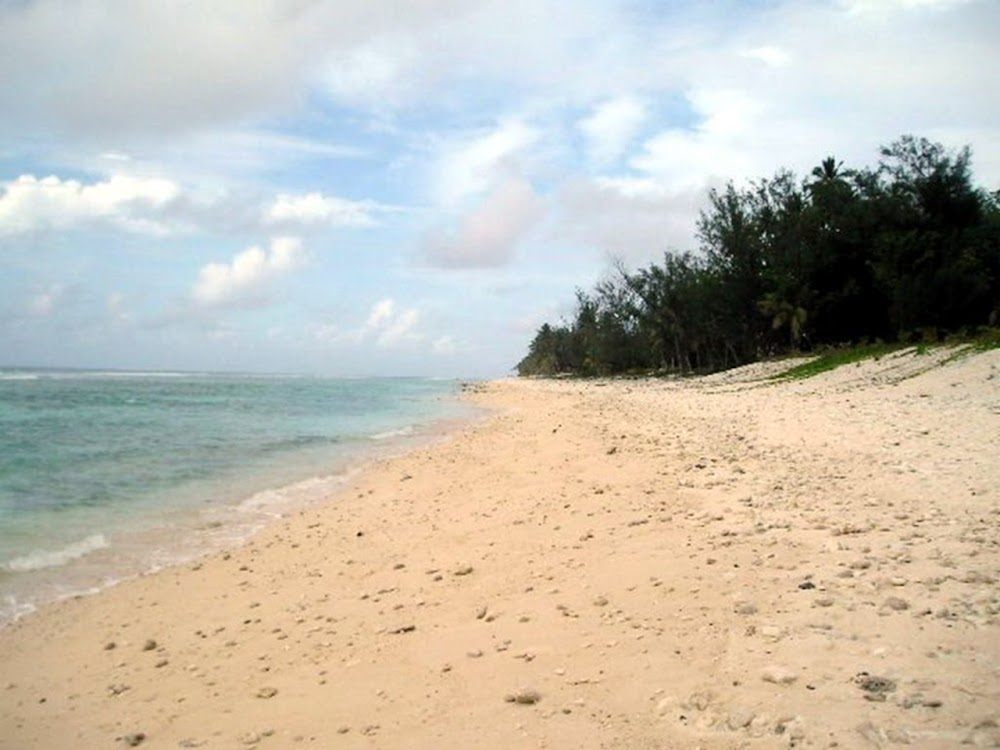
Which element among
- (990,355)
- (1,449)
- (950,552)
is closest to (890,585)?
(950,552)

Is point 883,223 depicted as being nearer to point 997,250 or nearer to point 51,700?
point 997,250

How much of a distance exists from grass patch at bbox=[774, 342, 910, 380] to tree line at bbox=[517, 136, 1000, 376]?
11.7 feet

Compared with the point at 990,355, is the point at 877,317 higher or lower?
higher

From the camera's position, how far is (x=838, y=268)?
52.2 m

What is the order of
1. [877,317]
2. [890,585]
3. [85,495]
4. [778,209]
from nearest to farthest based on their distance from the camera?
[890,585], [85,495], [877,317], [778,209]

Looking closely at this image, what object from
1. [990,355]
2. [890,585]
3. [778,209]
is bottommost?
[890,585]

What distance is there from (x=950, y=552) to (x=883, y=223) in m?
48.5

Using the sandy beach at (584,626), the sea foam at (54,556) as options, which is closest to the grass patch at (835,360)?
the sandy beach at (584,626)

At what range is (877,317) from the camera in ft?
167

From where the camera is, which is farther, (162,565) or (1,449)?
(1,449)

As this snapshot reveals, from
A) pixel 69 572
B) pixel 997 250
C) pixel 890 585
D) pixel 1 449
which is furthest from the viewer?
pixel 997 250

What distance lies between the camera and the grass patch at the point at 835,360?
34781 millimetres

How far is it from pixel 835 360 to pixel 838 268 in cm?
1849

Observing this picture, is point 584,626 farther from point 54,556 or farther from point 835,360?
point 835,360
